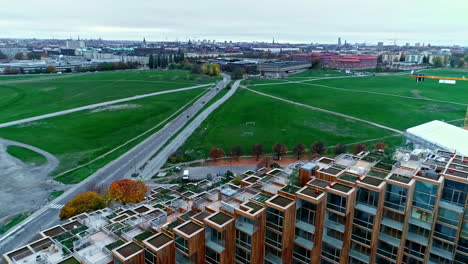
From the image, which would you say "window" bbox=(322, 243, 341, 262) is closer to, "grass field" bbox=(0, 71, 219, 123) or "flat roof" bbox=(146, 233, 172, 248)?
"flat roof" bbox=(146, 233, 172, 248)

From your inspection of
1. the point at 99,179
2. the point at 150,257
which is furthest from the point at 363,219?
the point at 99,179

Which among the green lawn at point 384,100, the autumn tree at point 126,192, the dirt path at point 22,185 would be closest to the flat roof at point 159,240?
the autumn tree at point 126,192

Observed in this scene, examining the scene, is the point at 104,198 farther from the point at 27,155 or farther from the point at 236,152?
the point at 27,155

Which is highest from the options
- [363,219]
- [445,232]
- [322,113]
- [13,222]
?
[363,219]

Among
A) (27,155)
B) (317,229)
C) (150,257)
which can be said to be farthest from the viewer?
(27,155)

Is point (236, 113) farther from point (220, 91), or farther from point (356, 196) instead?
point (356, 196)

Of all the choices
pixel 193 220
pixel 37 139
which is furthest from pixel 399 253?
pixel 37 139

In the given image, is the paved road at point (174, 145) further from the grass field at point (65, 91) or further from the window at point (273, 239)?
the window at point (273, 239)
